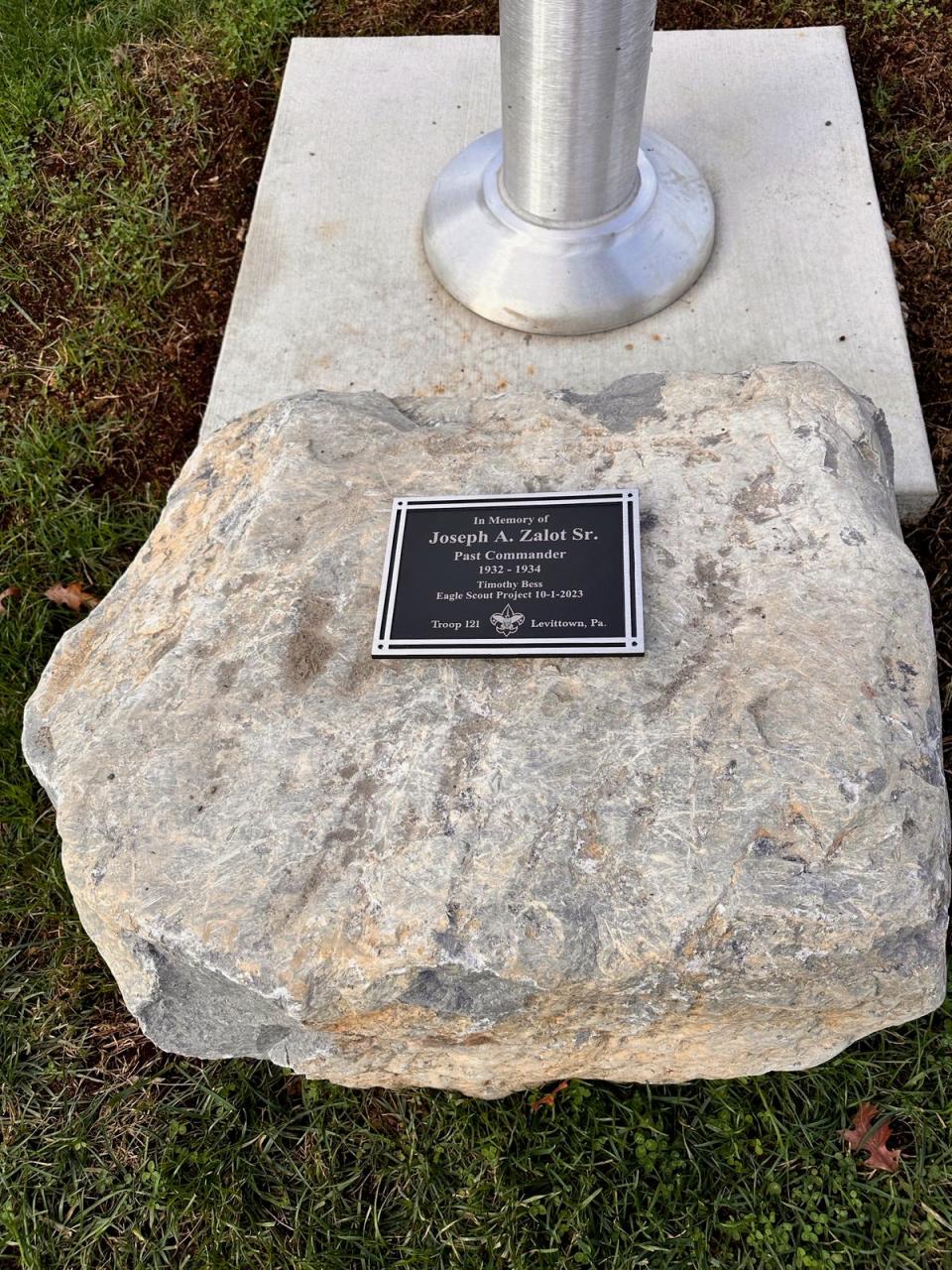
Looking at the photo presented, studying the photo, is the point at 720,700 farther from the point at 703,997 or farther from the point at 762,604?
the point at 703,997

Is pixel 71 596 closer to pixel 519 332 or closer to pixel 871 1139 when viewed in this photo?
pixel 519 332

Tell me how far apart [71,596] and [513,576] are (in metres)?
1.70

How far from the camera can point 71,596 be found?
3076 millimetres

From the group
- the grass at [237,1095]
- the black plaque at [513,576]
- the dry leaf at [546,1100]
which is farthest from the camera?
the dry leaf at [546,1100]

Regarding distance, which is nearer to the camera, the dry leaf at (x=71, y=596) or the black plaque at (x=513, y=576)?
the black plaque at (x=513, y=576)

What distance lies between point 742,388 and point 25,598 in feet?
7.02

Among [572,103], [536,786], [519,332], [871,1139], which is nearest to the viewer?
[536,786]

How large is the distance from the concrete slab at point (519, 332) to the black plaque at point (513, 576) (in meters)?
0.96

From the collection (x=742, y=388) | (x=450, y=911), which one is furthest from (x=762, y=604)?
(x=450, y=911)

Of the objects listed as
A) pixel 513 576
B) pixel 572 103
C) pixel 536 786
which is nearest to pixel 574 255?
pixel 572 103

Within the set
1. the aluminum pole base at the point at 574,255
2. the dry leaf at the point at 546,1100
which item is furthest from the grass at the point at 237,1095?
the aluminum pole base at the point at 574,255

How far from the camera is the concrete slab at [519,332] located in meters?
2.92

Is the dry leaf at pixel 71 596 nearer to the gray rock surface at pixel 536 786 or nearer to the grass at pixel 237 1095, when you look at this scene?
the grass at pixel 237 1095

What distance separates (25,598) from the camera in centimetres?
305
